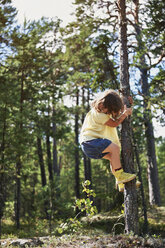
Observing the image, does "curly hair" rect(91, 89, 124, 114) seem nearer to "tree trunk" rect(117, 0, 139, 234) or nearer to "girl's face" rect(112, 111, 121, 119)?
"girl's face" rect(112, 111, 121, 119)

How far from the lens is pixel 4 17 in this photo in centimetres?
1136

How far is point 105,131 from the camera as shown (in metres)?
4.16

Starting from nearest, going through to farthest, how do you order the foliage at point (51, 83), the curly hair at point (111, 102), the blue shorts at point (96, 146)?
the blue shorts at point (96, 146), the curly hair at point (111, 102), the foliage at point (51, 83)

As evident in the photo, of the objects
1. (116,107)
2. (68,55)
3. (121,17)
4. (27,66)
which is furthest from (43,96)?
(116,107)

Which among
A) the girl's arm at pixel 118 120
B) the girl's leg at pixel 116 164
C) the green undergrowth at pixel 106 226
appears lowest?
the green undergrowth at pixel 106 226

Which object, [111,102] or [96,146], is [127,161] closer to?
[96,146]

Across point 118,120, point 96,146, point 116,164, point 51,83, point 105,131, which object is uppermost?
point 51,83

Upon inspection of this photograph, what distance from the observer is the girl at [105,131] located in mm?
3936

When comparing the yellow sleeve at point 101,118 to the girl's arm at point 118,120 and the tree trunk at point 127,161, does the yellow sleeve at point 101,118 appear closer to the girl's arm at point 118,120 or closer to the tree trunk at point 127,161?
the girl's arm at point 118,120

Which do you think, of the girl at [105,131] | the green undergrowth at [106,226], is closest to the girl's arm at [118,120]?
the girl at [105,131]

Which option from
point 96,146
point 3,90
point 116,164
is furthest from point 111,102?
point 3,90

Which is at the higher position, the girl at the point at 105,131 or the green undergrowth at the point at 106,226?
the girl at the point at 105,131

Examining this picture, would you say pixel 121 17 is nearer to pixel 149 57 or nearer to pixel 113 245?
pixel 113 245

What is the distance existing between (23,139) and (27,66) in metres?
5.47
